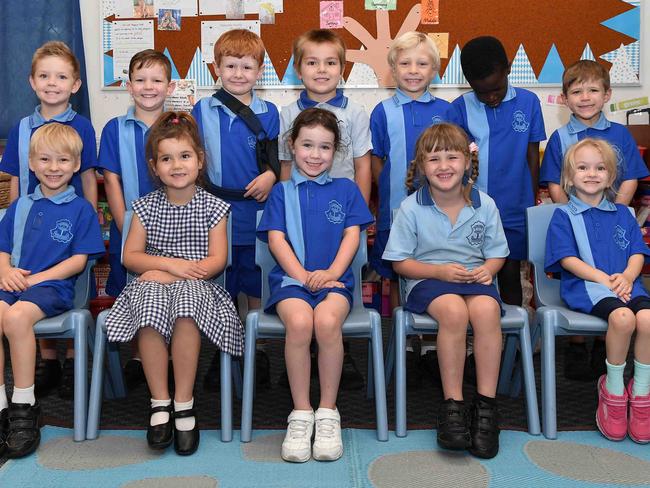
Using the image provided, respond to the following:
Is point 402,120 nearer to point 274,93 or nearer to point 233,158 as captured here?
point 233,158

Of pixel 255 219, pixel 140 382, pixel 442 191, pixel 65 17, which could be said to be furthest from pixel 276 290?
pixel 65 17

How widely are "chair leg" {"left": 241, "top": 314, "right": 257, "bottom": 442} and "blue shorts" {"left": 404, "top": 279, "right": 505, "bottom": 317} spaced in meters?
0.45

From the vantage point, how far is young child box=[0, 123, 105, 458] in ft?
6.26

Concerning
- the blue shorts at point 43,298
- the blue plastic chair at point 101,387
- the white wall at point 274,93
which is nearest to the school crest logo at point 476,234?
the blue plastic chair at point 101,387

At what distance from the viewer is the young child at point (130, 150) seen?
239 centimetres

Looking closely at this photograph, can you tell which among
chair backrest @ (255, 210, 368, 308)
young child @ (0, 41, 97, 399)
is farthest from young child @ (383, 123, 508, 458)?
young child @ (0, 41, 97, 399)

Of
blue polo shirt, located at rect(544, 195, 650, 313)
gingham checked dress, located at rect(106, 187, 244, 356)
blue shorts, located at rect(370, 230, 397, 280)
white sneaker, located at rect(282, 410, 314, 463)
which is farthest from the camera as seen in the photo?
blue shorts, located at rect(370, 230, 397, 280)

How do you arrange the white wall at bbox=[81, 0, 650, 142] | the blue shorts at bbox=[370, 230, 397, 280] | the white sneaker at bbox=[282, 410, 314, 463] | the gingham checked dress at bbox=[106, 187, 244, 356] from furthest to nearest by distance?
the white wall at bbox=[81, 0, 650, 142] < the blue shorts at bbox=[370, 230, 397, 280] < the gingham checked dress at bbox=[106, 187, 244, 356] < the white sneaker at bbox=[282, 410, 314, 463]

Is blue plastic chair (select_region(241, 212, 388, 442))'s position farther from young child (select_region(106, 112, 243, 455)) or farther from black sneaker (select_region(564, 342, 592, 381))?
black sneaker (select_region(564, 342, 592, 381))

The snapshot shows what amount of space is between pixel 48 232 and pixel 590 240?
1.64 meters

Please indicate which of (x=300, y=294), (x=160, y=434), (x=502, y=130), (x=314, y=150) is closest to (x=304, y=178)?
(x=314, y=150)

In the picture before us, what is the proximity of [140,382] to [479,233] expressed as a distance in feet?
4.21

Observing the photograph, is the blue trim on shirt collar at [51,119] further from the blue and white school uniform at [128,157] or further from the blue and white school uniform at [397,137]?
the blue and white school uniform at [397,137]

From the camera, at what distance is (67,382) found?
2.35 m
